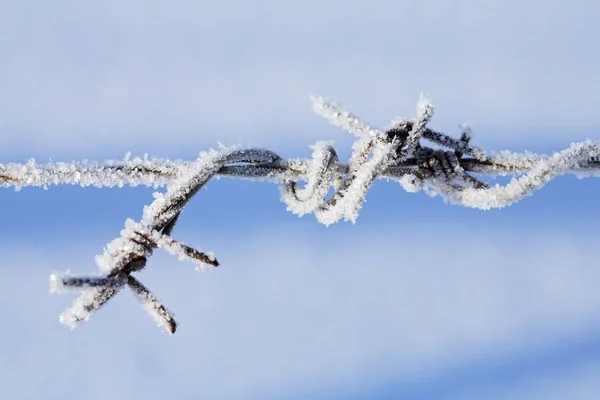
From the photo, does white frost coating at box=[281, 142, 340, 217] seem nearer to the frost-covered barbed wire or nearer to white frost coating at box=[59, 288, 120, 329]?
the frost-covered barbed wire

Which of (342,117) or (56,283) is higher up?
(342,117)

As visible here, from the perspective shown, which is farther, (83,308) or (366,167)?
(366,167)

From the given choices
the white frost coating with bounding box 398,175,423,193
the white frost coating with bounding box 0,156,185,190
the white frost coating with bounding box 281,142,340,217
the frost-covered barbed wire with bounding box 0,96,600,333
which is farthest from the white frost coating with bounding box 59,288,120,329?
the white frost coating with bounding box 398,175,423,193

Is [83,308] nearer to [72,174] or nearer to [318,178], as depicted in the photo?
[72,174]

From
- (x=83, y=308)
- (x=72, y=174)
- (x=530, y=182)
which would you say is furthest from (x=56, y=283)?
(x=530, y=182)

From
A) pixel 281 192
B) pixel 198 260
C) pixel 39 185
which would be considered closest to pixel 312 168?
pixel 281 192

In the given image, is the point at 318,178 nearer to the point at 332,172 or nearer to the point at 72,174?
the point at 332,172

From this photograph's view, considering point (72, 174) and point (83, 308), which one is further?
point (72, 174)

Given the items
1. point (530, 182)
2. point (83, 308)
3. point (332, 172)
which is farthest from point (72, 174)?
point (530, 182)

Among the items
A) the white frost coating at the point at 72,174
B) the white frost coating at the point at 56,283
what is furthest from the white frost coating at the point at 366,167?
the white frost coating at the point at 56,283
